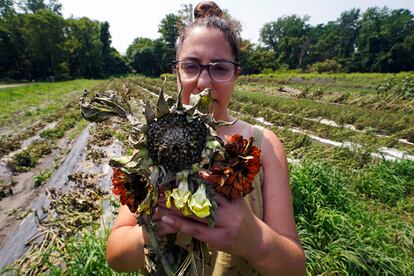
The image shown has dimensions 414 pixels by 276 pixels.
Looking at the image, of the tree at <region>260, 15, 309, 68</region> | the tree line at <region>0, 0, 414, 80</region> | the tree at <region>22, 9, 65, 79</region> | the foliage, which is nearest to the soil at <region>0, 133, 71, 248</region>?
the tree line at <region>0, 0, 414, 80</region>

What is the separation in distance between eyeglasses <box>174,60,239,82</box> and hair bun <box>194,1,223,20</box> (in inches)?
13.5

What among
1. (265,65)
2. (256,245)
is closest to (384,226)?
(256,245)

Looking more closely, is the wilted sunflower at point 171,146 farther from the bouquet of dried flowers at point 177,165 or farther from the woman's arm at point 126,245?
the woman's arm at point 126,245

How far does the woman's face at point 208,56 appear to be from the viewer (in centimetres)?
132

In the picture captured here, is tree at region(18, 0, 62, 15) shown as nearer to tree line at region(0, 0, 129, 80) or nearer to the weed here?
tree line at region(0, 0, 129, 80)

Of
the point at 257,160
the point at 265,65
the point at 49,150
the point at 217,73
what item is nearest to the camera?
the point at 257,160

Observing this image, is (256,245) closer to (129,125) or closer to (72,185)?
(129,125)

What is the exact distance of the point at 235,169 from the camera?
0.87 m

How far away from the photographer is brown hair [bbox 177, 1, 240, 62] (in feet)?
4.49

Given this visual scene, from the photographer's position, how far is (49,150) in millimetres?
6961

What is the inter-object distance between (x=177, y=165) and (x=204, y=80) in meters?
0.54

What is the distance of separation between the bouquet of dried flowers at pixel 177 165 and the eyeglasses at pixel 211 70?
44 cm

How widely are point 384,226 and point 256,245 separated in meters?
3.20

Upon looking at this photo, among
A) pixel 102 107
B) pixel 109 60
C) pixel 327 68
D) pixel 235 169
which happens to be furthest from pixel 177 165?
pixel 109 60
